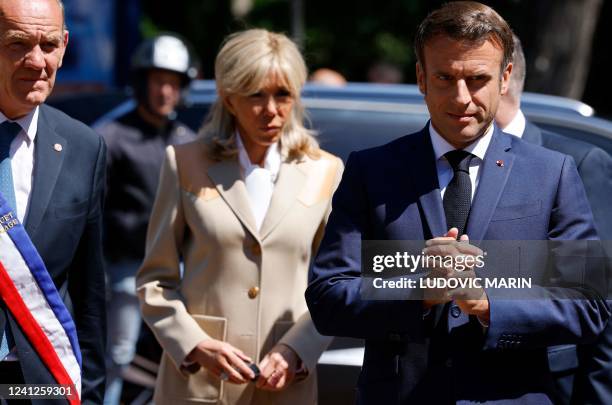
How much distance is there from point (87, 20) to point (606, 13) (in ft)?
25.1

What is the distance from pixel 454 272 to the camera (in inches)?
104

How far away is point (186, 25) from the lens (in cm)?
1573

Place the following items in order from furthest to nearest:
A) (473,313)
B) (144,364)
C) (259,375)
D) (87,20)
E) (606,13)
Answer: (606,13), (87,20), (144,364), (259,375), (473,313)

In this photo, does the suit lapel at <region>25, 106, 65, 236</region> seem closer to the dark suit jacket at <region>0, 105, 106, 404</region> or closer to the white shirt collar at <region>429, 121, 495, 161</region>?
the dark suit jacket at <region>0, 105, 106, 404</region>

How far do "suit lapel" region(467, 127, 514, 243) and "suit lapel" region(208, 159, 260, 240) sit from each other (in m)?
1.05

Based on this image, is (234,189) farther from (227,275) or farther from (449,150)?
(449,150)

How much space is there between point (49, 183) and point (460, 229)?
115 cm

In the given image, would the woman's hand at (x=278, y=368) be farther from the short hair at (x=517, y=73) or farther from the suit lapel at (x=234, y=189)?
the short hair at (x=517, y=73)

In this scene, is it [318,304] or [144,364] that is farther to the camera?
[144,364]

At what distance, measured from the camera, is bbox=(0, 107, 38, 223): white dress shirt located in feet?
10.3

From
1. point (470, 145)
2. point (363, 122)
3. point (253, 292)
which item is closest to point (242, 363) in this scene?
point (253, 292)

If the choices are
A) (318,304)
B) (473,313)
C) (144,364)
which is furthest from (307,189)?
(144,364)

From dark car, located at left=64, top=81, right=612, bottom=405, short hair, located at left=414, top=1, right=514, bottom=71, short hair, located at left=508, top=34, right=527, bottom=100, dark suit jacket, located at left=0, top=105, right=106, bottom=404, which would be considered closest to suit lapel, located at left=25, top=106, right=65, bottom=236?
dark suit jacket, located at left=0, top=105, right=106, bottom=404

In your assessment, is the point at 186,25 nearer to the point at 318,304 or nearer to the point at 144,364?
the point at 144,364
